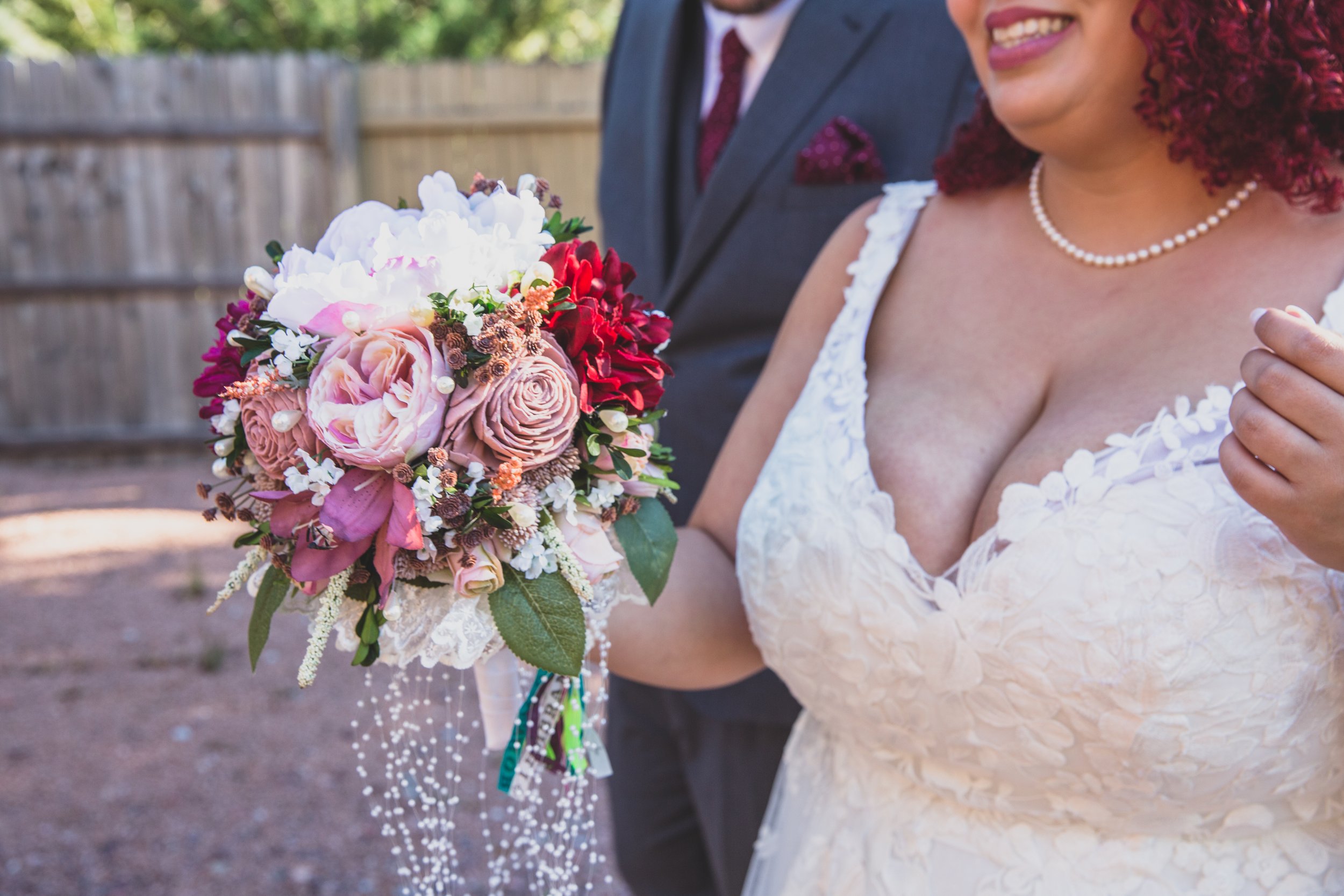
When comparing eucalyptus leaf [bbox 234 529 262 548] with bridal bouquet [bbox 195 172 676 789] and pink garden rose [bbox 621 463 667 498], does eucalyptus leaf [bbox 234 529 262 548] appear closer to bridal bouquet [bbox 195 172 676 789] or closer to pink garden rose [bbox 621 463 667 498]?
bridal bouquet [bbox 195 172 676 789]

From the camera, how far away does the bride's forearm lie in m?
1.63

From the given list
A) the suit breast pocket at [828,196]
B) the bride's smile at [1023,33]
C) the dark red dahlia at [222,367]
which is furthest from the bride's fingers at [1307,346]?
the suit breast pocket at [828,196]

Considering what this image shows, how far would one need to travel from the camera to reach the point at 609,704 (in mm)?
2773

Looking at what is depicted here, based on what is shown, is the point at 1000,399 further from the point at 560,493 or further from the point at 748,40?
the point at 748,40

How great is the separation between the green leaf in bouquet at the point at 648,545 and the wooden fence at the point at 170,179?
6.82 m

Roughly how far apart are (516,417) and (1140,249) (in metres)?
0.93

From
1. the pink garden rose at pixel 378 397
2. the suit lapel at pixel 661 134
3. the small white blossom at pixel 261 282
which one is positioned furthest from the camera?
the suit lapel at pixel 661 134

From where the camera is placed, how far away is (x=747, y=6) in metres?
2.50

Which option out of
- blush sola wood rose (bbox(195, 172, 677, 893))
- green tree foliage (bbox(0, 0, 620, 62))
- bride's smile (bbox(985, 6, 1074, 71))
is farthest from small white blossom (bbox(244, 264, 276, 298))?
green tree foliage (bbox(0, 0, 620, 62))

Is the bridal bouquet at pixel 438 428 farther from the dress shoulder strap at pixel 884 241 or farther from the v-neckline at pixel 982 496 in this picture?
the dress shoulder strap at pixel 884 241

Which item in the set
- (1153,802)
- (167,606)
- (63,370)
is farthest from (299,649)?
(1153,802)

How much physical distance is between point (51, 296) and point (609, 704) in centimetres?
670

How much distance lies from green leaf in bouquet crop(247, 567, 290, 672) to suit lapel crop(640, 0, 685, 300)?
1.53 metres

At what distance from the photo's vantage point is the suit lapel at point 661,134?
262 cm
